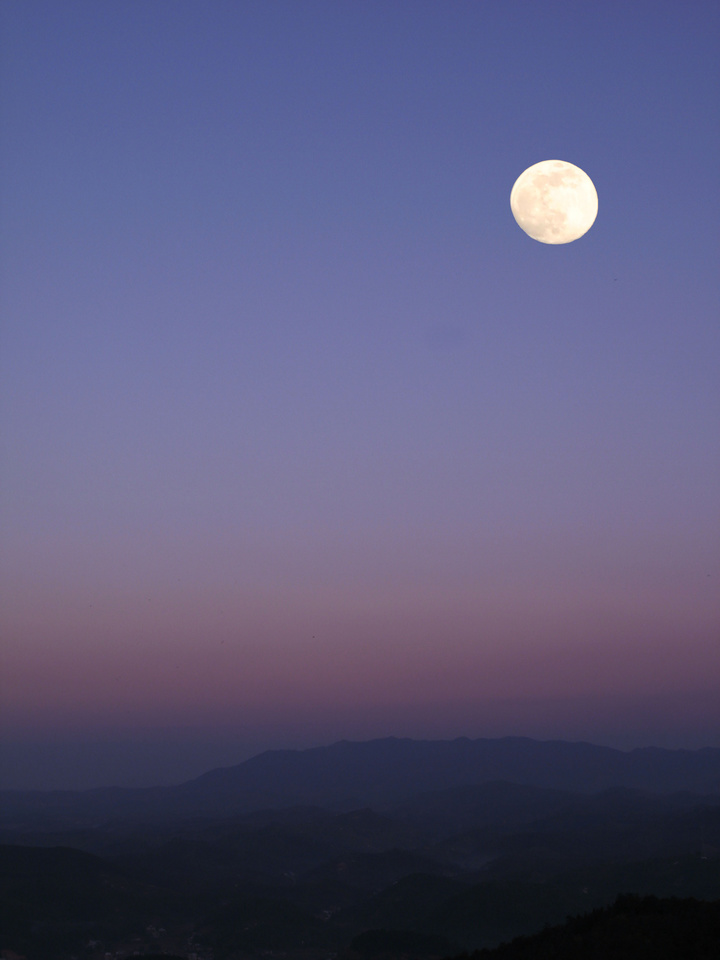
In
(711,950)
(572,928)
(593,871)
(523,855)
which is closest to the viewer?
(711,950)

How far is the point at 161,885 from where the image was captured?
489ft

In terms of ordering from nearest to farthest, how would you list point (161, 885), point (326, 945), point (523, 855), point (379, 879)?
point (326, 945) < point (161, 885) < point (379, 879) < point (523, 855)

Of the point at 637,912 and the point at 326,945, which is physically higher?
the point at 637,912

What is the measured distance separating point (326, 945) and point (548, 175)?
10088cm

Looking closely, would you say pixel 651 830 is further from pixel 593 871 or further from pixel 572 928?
pixel 572 928

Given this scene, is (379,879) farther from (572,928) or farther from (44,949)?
(572,928)

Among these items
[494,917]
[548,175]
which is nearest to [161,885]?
[494,917]

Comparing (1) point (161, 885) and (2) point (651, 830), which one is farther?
(2) point (651, 830)

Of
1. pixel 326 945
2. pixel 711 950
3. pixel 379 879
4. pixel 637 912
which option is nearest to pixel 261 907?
pixel 326 945

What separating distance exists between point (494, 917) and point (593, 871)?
28755 millimetres

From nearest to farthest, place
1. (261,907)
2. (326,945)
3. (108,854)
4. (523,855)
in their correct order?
(326,945), (261,907), (523,855), (108,854)

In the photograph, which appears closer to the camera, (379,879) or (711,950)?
(711,950)

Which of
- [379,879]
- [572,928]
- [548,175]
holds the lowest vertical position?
[379,879]

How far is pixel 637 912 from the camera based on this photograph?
187 feet
